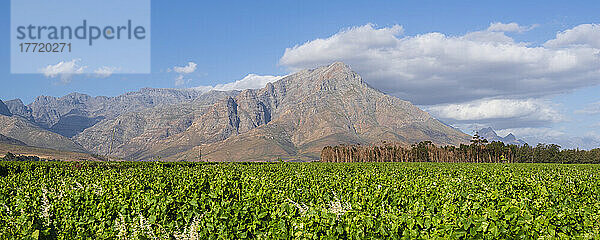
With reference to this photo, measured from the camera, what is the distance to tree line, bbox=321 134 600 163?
6535 inches

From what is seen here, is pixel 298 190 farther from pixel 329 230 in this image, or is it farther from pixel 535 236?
pixel 535 236

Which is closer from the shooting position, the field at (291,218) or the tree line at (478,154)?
the field at (291,218)

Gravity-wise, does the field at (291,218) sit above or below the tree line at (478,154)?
above

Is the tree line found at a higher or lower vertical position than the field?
lower

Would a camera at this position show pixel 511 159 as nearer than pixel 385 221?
No

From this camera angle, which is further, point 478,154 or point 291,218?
point 478,154

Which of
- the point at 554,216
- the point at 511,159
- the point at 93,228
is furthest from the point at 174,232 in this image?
the point at 511,159

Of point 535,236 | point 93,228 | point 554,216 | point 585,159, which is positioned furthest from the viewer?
point 585,159

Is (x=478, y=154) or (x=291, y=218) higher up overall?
(x=291, y=218)

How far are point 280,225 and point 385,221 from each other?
2039mm

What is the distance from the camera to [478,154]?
16975 cm

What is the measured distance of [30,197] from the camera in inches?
607

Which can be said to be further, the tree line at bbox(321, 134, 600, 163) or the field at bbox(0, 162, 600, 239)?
the tree line at bbox(321, 134, 600, 163)

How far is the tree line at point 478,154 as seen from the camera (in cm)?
16600
